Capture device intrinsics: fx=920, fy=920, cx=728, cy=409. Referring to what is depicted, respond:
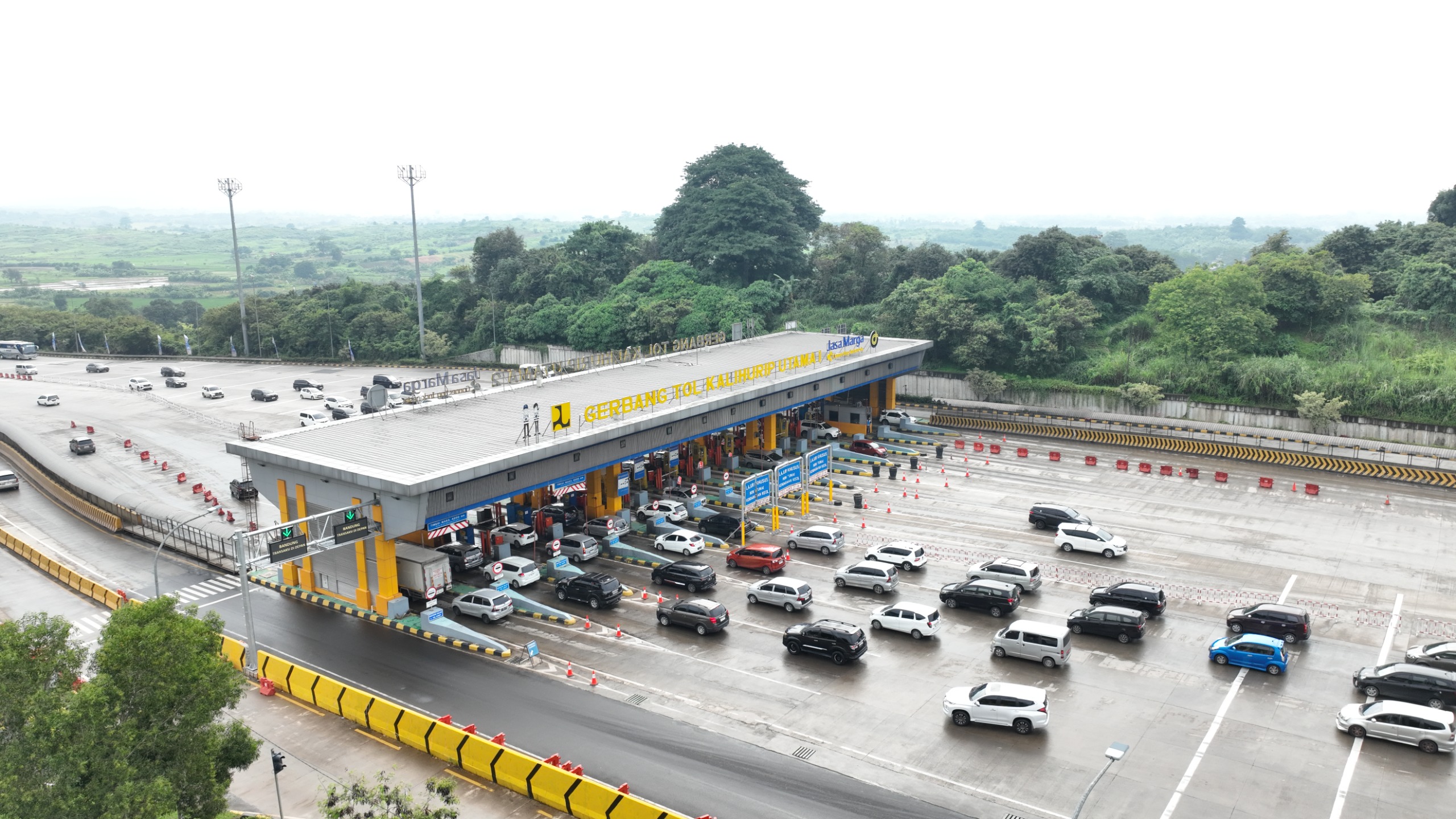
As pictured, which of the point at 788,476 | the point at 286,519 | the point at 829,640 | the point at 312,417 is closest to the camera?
the point at 829,640

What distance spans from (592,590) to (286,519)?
538 inches

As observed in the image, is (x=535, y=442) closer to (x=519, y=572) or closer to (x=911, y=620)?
(x=519, y=572)

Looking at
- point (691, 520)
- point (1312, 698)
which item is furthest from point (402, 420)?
point (1312, 698)

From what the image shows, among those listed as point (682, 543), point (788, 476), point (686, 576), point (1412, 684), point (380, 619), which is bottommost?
point (380, 619)

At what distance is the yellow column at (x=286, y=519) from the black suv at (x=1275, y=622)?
121ft

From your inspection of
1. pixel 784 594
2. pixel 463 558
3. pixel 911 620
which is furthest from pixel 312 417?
pixel 911 620

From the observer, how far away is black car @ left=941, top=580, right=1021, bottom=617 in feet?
114

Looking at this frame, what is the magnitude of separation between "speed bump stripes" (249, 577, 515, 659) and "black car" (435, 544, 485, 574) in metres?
4.61

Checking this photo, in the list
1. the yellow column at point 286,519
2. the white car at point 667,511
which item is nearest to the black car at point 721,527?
the white car at point 667,511

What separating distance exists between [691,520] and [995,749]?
2357cm

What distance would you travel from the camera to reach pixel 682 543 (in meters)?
42.4

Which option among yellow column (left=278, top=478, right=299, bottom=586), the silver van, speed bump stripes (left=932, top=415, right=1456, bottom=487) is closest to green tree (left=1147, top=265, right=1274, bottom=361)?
speed bump stripes (left=932, top=415, right=1456, bottom=487)

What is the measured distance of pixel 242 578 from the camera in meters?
29.0

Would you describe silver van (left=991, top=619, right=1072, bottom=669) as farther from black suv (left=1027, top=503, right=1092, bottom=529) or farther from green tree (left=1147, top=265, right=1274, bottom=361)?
green tree (left=1147, top=265, right=1274, bottom=361)
